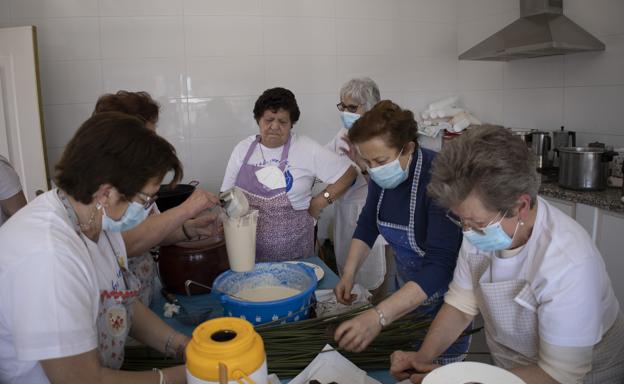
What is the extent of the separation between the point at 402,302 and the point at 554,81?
3111 mm

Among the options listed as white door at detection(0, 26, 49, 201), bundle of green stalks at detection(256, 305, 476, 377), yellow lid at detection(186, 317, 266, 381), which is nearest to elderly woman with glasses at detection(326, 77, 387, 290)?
bundle of green stalks at detection(256, 305, 476, 377)

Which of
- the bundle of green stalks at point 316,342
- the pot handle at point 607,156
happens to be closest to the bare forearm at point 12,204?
Result: the bundle of green stalks at point 316,342

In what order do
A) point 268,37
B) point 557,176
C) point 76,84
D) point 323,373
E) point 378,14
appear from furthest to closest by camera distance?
point 378,14 → point 268,37 → point 76,84 → point 557,176 → point 323,373

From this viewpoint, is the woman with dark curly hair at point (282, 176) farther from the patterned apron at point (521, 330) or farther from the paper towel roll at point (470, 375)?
the paper towel roll at point (470, 375)

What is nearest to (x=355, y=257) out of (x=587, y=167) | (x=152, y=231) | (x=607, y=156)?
(x=152, y=231)

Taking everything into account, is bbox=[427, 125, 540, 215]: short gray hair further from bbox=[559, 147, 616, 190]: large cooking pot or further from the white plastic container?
bbox=[559, 147, 616, 190]: large cooking pot

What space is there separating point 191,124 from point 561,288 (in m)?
3.41

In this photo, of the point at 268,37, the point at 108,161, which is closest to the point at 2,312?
the point at 108,161

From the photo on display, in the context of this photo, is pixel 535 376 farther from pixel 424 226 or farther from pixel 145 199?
pixel 145 199

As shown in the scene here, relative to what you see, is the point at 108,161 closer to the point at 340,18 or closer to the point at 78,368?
the point at 78,368

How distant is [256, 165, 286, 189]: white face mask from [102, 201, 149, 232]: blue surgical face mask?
134 cm

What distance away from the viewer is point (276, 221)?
262 cm

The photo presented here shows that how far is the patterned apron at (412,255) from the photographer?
181 cm

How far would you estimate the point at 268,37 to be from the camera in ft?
13.5
